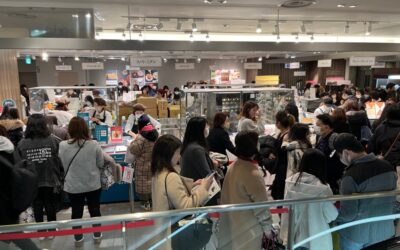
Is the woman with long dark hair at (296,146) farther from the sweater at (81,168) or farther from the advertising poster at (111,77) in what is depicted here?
the advertising poster at (111,77)

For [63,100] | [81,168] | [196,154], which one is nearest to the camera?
[196,154]

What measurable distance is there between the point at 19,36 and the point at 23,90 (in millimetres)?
6145

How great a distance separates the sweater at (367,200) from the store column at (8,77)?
891 cm

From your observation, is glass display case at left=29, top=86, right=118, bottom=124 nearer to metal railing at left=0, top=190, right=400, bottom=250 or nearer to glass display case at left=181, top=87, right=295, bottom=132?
glass display case at left=181, top=87, right=295, bottom=132

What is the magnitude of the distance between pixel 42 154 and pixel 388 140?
3971mm

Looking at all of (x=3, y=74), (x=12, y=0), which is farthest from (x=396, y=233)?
(x=3, y=74)

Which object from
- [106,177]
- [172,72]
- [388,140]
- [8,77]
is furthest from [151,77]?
[388,140]

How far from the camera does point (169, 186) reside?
7.82 ft

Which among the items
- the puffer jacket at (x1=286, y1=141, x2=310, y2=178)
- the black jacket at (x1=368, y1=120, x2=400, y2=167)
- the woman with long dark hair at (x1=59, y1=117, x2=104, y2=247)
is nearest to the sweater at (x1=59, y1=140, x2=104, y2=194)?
the woman with long dark hair at (x1=59, y1=117, x2=104, y2=247)

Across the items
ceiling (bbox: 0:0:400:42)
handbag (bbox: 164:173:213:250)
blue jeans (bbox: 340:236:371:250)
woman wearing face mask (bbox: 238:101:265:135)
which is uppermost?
ceiling (bbox: 0:0:400:42)

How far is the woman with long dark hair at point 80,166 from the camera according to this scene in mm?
3738

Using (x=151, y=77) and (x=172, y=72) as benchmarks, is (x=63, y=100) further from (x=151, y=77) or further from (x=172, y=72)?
(x=172, y=72)

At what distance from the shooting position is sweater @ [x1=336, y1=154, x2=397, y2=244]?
8.57 feet

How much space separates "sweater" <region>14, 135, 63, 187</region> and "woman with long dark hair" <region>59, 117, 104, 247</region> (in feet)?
0.61
